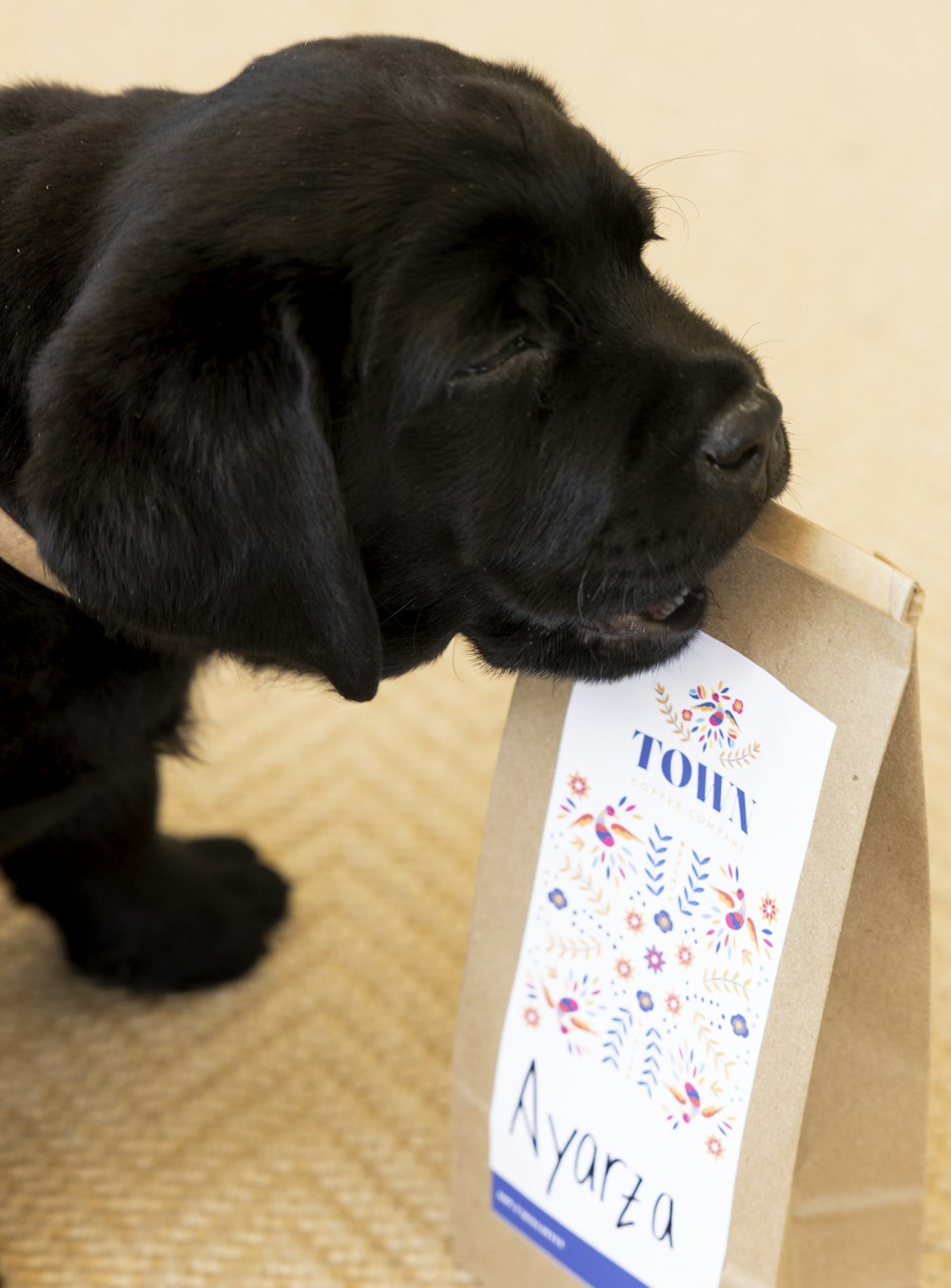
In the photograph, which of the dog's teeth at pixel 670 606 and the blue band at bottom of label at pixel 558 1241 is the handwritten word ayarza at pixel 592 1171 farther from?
the dog's teeth at pixel 670 606

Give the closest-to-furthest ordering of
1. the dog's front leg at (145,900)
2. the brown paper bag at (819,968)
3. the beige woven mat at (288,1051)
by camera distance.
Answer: the brown paper bag at (819,968) < the beige woven mat at (288,1051) < the dog's front leg at (145,900)

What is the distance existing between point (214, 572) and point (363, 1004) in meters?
0.64

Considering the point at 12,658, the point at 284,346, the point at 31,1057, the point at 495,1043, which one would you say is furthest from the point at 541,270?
the point at 31,1057

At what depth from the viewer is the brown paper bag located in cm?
80

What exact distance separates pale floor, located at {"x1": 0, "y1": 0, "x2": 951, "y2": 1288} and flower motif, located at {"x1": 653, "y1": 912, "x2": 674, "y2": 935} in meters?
0.40

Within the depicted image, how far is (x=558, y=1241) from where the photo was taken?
3.35 ft

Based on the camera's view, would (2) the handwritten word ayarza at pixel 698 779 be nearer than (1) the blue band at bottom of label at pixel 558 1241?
Yes

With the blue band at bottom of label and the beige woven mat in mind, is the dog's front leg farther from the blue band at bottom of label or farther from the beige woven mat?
the blue band at bottom of label

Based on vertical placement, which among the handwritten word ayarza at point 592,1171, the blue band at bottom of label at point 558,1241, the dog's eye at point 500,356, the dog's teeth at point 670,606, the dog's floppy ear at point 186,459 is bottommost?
the blue band at bottom of label at point 558,1241

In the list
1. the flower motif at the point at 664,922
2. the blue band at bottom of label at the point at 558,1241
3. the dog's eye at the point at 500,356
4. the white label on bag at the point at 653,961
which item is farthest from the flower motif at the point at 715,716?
the blue band at bottom of label at the point at 558,1241

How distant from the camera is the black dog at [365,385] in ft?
2.68

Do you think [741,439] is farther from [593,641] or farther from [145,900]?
[145,900]

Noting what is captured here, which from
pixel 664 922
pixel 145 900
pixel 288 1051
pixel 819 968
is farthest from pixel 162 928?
pixel 819 968

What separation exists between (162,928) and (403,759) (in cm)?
35
